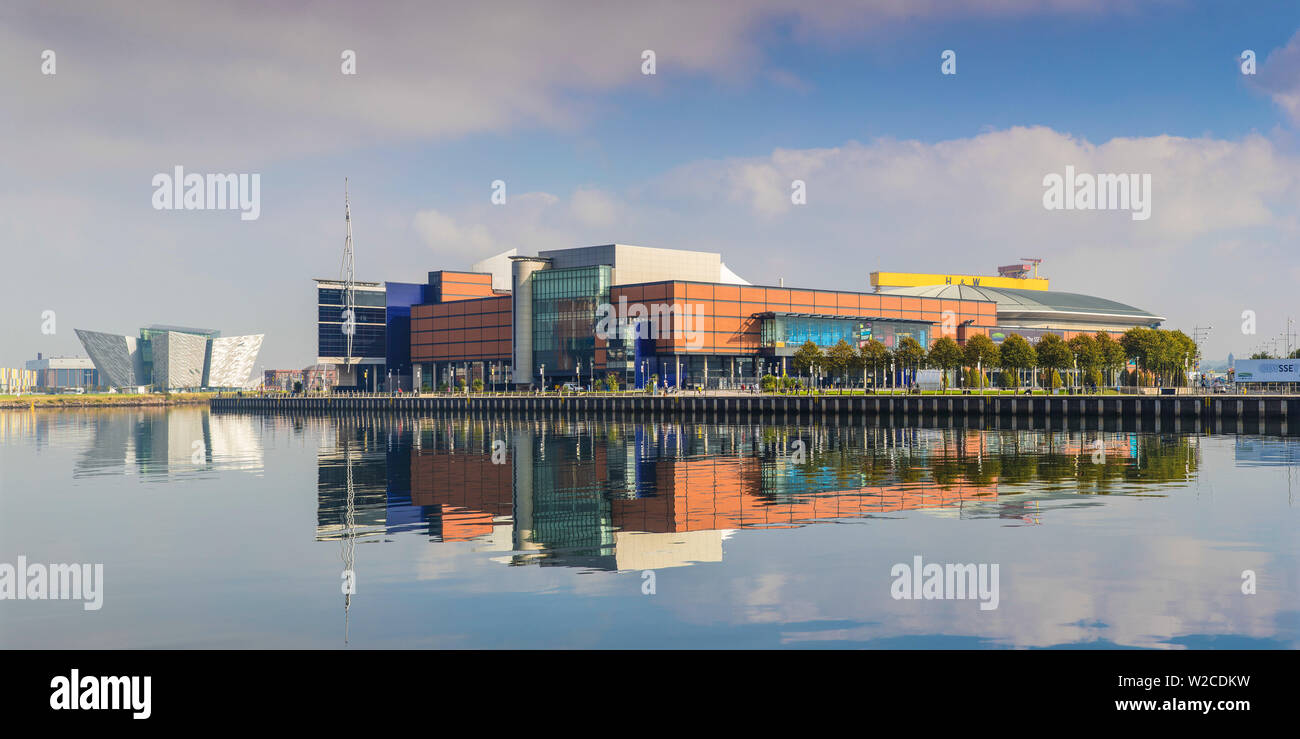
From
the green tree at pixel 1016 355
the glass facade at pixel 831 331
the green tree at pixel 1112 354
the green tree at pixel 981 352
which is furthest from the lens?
the glass facade at pixel 831 331

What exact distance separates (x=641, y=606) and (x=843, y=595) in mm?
4383

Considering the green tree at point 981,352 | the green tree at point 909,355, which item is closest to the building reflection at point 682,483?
the green tree at point 981,352

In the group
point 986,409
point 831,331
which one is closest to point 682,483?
point 986,409

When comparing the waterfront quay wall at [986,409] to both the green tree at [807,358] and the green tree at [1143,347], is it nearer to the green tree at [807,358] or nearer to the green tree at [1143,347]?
the green tree at [807,358]

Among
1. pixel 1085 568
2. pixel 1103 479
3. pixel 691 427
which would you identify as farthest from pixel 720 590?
pixel 691 427

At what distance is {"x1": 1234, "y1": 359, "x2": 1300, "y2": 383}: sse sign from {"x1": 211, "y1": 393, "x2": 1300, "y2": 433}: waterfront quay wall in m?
64.5

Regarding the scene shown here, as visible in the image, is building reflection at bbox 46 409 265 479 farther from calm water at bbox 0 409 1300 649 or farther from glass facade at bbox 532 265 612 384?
glass facade at bbox 532 265 612 384

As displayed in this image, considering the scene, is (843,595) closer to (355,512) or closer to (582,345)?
(355,512)


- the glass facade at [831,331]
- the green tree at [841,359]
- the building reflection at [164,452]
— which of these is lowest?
the building reflection at [164,452]

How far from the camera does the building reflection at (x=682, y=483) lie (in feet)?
→ 103

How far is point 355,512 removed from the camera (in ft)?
124

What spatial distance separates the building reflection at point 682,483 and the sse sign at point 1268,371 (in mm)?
90668
